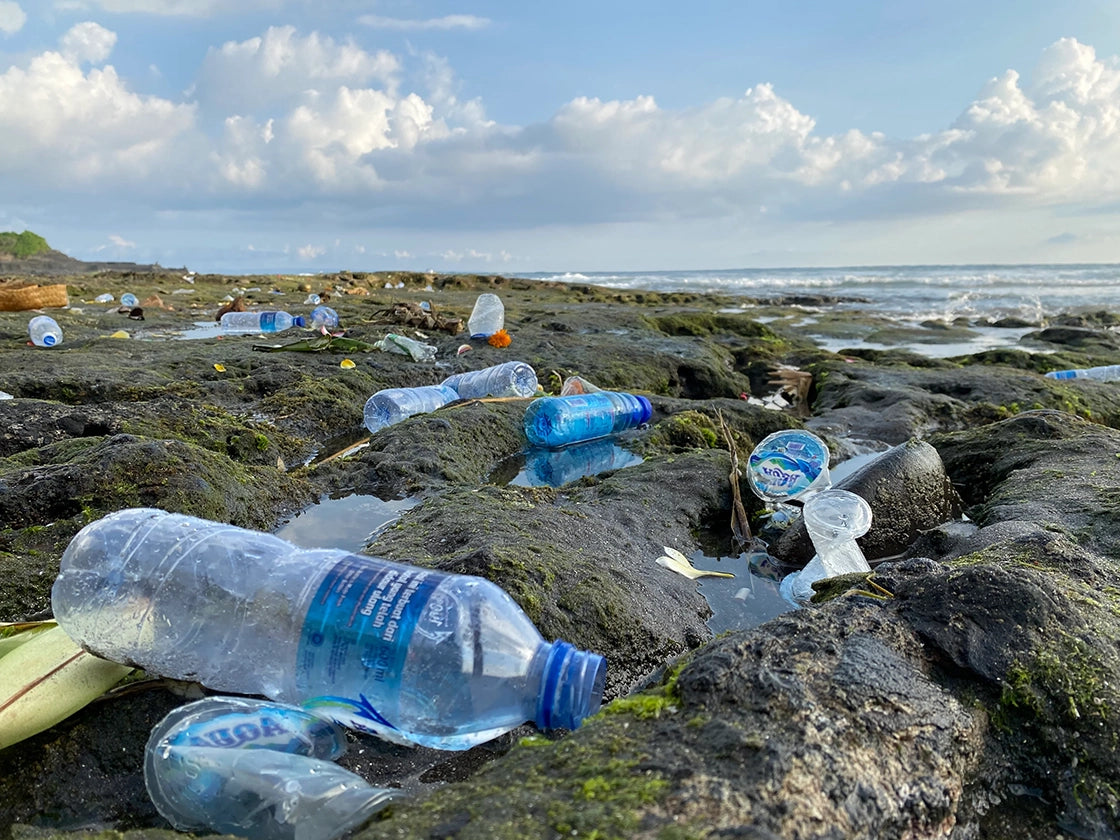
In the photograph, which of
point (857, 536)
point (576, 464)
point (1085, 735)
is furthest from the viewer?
point (576, 464)

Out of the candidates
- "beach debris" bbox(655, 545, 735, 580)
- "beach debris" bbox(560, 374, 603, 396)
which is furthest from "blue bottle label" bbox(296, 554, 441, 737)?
"beach debris" bbox(560, 374, 603, 396)

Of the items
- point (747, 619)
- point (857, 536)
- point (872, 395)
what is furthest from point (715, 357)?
point (747, 619)

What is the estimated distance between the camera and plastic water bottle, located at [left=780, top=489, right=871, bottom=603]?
273 centimetres

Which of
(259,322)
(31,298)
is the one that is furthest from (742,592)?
(31,298)

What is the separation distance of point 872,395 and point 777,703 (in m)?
6.15

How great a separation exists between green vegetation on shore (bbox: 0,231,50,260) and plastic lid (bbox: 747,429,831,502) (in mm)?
34670

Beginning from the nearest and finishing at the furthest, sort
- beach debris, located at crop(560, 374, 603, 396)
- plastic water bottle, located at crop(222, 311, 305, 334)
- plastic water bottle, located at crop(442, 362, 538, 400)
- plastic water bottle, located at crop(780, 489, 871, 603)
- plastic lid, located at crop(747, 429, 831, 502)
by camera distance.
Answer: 1. plastic water bottle, located at crop(780, 489, 871, 603)
2. plastic lid, located at crop(747, 429, 831, 502)
3. beach debris, located at crop(560, 374, 603, 396)
4. plastic water bottle, located at crop(442, 362, 538, 400)
5. plastic water bottle, located at crop(222, 311, 305, 334)

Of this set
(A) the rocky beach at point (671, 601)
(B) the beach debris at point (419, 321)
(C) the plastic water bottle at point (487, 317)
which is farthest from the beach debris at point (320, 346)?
(B) the beach debris at point (419, 321)

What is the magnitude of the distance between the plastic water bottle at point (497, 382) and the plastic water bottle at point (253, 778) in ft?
15.3

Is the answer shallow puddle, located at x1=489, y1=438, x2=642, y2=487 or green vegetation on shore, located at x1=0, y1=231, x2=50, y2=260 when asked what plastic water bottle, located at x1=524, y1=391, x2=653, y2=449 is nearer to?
shallow puddle, located at x1=489, y1=438, x2=642, y2=487

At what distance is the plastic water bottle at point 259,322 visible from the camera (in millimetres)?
9531

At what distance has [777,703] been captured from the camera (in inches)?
48.0

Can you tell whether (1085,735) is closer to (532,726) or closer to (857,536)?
(532,726)

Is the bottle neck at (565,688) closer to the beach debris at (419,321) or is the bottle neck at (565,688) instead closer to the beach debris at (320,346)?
the beach debris at (320,346)
